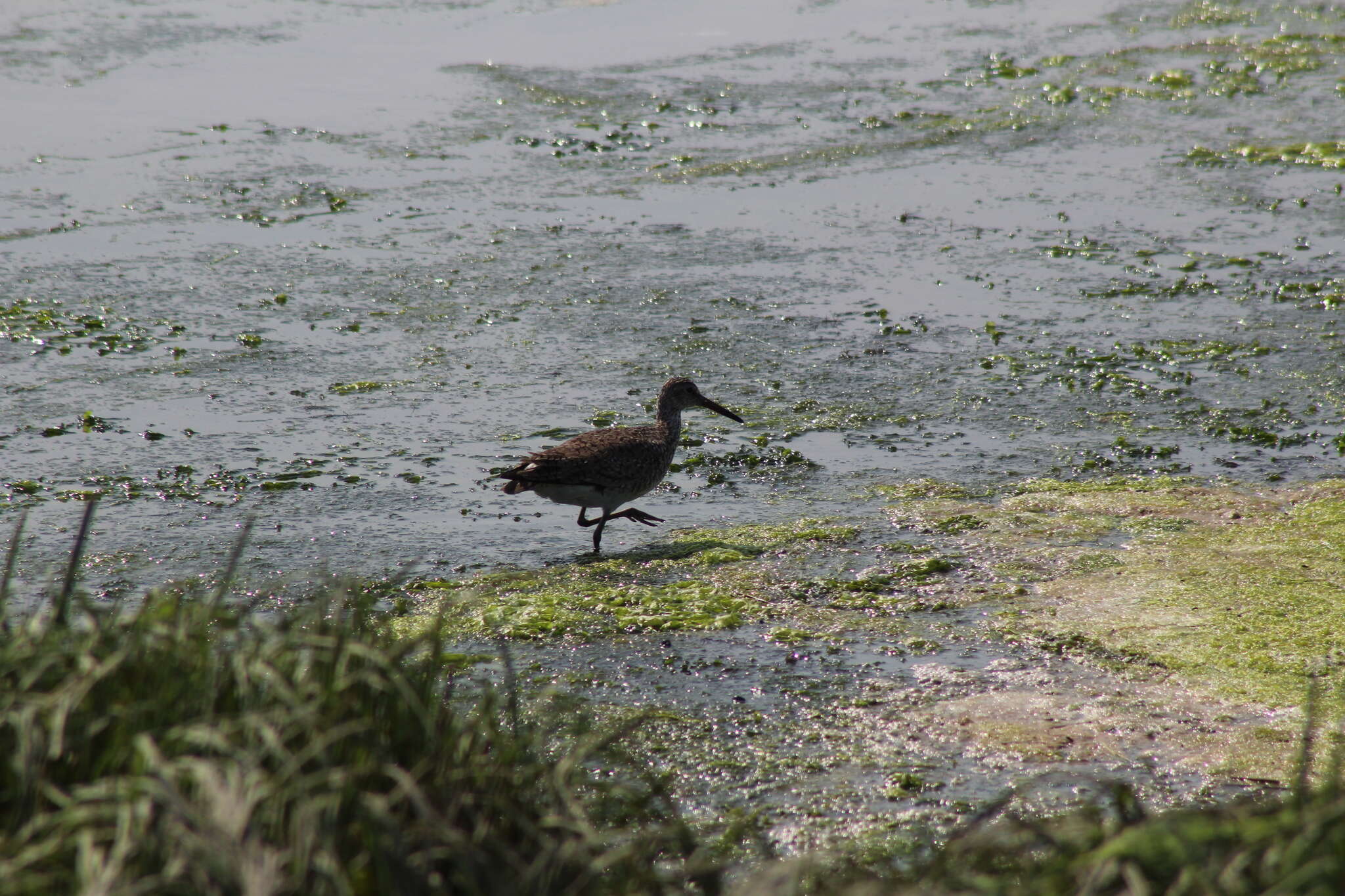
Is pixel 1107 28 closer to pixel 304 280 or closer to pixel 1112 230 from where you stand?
pixel 1112 230

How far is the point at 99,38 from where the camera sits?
47.3ft

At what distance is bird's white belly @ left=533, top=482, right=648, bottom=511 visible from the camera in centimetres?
584

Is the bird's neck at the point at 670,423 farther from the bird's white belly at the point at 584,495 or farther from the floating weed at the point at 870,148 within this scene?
the floating weed at the point at 870,148

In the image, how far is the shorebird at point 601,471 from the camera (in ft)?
19.0

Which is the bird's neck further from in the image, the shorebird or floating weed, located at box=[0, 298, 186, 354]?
floating weed, located at box=[0, 298, 186, 354]

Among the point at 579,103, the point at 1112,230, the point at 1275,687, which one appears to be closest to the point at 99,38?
the point at 579,103

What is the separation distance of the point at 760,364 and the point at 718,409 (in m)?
1.10

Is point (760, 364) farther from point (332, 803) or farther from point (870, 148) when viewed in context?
point (332, 803)

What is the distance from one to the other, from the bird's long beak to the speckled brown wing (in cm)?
62

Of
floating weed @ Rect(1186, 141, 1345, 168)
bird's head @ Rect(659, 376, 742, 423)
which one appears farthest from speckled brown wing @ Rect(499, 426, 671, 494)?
floating weed @ Rect(1186, 141, 1345, 168)

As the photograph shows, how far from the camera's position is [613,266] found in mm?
9188

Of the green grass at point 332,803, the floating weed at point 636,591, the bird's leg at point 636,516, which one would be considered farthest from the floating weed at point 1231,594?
the green grass at point 332,803

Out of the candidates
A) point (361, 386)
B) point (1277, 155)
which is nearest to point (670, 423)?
point (361, 386)

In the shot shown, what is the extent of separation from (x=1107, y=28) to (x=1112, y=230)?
6.93 m
